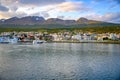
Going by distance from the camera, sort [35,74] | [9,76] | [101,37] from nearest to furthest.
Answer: [9,76] < [35,74] < [101,37]

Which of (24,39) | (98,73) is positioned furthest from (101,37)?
(98,73)

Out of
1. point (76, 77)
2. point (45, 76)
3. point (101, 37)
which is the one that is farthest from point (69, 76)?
point (101, 37)

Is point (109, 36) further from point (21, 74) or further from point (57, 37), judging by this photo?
point (21, 74)

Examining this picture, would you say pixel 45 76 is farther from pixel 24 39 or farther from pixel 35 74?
pixel 24 39

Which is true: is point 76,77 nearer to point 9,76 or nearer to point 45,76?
point 45,76

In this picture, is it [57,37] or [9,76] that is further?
[57,37]

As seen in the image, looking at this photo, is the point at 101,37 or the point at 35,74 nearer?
the point at 35,74

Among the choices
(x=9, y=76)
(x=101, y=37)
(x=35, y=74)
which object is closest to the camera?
(x=9, y=76)
